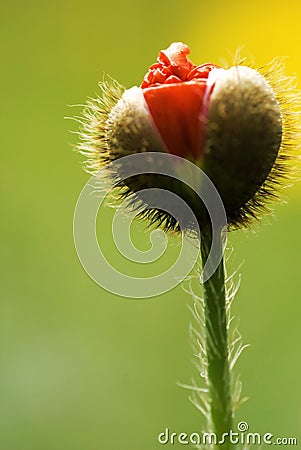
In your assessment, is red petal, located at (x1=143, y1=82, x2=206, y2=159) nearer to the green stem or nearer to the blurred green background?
the green stem

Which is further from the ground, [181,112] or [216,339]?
[181,112]

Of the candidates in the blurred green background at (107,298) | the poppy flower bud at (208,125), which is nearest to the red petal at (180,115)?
the poppy flower bud at (208,125)

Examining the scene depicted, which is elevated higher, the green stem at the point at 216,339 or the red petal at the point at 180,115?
the red petal at the point at 180,115

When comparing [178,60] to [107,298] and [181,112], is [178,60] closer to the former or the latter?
[181,112]

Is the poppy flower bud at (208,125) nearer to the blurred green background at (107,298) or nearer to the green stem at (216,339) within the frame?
the green stem at (216,339)

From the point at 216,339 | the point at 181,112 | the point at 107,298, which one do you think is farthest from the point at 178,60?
the point at 107,298

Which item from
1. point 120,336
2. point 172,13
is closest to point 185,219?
point 120,336

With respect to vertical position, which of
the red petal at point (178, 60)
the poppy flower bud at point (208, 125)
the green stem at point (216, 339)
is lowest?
the green stem at point (216, 339)

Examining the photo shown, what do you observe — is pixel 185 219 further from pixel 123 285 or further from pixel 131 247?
pixel 123 285
